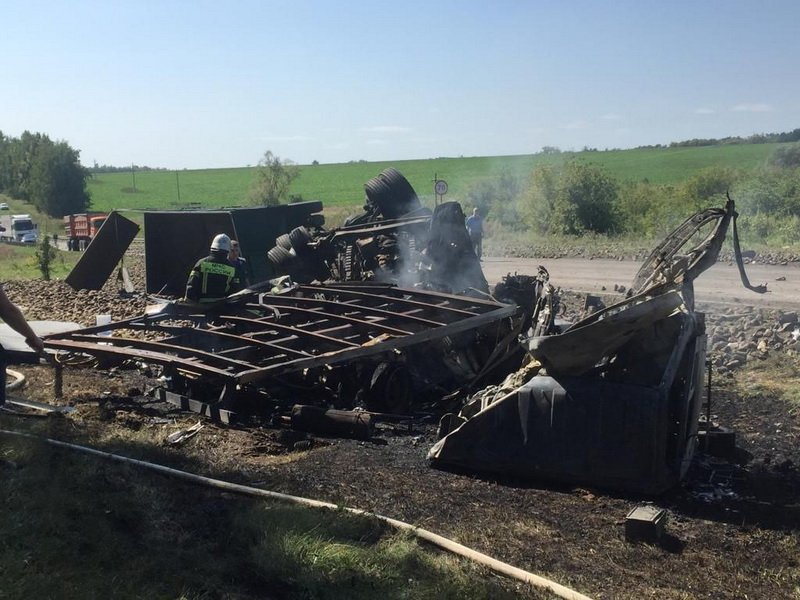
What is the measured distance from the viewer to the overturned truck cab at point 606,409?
→ 18.5 ft

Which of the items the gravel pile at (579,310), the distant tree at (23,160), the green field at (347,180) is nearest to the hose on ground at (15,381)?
the gravel pile at (579,310)

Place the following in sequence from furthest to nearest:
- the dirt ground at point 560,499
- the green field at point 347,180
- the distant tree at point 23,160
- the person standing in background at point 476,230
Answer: the distant tree at point 23,160, the green field at point 347,180, the person standing in background at point 476,230, the dirt ground at point 560,499

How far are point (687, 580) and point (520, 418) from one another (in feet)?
6.15

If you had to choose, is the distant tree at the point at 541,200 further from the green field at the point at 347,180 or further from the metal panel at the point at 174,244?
the metal panel at the point at 174,244

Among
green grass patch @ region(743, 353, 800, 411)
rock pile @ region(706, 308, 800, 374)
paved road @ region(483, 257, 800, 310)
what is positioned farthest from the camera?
paved road @ region(483, 257, 800, 310)

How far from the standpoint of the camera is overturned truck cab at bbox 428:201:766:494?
564cm

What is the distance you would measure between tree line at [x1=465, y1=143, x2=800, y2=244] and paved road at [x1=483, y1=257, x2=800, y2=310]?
510 centimetres

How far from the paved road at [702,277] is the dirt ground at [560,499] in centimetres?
535

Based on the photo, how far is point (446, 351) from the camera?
904cm

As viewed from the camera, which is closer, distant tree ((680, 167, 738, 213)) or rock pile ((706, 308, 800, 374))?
rock pile ((706, 308, 800, 374))

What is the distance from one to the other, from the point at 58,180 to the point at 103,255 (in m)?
50.3

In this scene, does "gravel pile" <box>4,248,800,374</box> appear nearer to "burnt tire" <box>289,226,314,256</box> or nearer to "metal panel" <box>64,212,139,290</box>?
"metal panel" <box>64,212,139,290</box>

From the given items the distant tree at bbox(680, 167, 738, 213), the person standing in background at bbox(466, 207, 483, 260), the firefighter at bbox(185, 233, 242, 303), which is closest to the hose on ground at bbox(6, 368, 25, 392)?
the firefighter at bbox(185, 233, 242, 303)

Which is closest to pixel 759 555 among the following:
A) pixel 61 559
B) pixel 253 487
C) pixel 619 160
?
pixel 253 487
